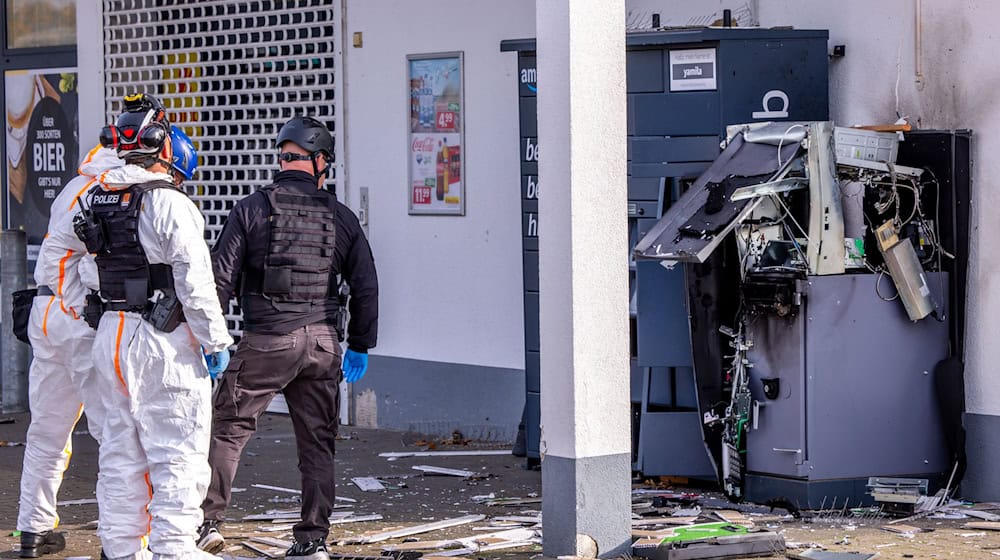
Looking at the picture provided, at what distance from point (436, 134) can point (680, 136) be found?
2572 mm

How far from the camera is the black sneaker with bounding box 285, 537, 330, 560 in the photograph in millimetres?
6684

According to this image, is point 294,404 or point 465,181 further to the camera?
point 465,181

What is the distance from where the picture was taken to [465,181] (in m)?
10.3

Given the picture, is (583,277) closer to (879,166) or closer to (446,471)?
(879,166)

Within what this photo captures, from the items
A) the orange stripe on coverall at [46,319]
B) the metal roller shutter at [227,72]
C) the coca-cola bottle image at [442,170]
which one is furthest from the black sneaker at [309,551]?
the metal roller shutter at [227,72]

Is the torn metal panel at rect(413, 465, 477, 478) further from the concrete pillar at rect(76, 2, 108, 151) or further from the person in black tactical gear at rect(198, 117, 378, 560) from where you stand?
the concrete pillar at rect(76, 2, 108, 151)

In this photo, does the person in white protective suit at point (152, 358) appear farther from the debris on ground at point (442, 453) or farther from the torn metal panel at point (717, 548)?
the debris on ground at point (442, 453)

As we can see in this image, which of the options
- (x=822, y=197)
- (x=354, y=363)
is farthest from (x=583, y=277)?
(x=822, y=197)

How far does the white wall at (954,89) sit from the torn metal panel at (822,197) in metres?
0.79

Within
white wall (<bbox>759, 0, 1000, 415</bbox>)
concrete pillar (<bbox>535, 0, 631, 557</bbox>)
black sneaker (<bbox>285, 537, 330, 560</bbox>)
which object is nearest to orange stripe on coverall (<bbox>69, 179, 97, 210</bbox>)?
black sneaker (<bbox>285, 537, 330, 560</bbox>)

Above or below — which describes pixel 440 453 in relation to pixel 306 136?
below

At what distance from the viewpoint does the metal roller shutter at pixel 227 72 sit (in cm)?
1112

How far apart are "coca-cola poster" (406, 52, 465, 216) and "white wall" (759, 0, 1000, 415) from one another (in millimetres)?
2804

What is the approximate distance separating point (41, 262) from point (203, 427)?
121cm
